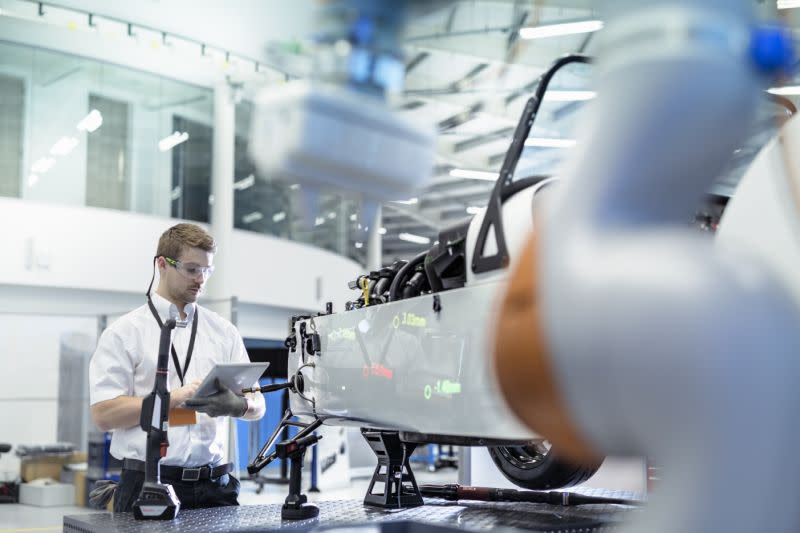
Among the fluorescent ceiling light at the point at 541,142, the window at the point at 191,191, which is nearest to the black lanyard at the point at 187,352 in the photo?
the fluorescent ceiling light at the point at 541,142

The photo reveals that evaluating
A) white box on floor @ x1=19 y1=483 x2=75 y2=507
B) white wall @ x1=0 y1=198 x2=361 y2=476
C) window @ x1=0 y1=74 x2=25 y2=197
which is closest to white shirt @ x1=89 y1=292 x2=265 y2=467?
white wall @ x1=0 y1=198 x2=361 y2=476

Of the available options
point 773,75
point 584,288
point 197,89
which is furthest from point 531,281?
point 197,89

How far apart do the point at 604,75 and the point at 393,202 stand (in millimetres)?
265

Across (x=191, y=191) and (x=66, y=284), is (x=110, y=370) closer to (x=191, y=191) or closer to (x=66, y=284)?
(x=66, y=284)

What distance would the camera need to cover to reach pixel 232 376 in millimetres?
2555

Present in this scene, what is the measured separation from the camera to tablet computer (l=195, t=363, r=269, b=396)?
249cm

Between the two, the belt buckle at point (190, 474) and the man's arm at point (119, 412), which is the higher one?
the man's arm at point (119, 412)

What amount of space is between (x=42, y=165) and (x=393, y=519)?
9493mm

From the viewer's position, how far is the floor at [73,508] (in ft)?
26.8

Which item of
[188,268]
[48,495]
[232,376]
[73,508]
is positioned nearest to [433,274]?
[232,376]

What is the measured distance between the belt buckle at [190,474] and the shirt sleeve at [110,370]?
1.18 ft

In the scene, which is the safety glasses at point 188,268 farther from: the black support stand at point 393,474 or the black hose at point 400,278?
the black hose at point 400,278

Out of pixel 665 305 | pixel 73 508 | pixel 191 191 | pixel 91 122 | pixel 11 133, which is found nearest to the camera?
pixel 665 305

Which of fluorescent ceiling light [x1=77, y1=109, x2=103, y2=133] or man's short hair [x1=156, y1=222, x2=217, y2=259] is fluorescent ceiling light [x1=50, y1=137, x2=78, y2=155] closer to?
fluorescent ceiling light [x1=77, y1=109, x2=103, y2=133]
